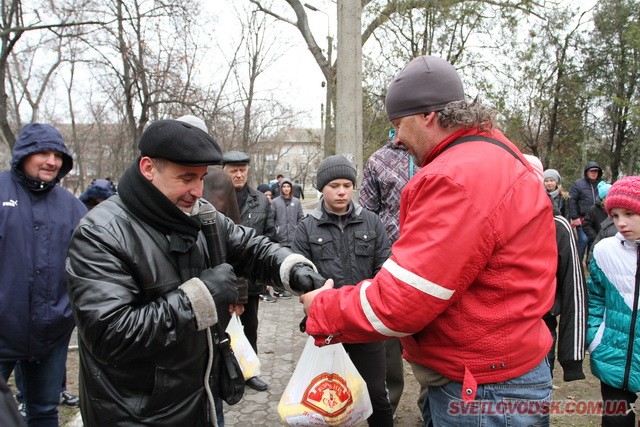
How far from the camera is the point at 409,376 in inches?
197

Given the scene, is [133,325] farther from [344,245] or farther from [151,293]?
[344,245]

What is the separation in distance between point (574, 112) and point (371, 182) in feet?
53.7

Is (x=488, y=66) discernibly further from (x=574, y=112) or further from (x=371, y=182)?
(x=371, y=182)

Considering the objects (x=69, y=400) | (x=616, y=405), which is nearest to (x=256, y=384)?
(x=69, y=400)

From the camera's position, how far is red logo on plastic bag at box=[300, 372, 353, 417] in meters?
2.74

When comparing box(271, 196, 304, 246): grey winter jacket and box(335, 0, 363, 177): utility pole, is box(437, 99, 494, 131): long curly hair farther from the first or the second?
box(271, 196, 304, 246): grey winter jacket

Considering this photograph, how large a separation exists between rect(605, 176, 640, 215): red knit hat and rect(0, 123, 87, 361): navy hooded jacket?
3.56m

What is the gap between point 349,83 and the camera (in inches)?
243

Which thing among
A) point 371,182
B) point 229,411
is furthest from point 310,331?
point 229,411

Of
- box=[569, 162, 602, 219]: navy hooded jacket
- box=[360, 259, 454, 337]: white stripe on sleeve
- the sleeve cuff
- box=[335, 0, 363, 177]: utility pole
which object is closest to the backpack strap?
box=[360, 259, 454, 337]: white stripe on sleeve

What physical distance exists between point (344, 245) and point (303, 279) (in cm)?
116

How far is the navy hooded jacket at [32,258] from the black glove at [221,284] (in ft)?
5.73

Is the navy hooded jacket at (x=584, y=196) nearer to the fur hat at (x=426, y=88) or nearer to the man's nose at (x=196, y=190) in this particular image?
the fur hat at (x=426, y=88)

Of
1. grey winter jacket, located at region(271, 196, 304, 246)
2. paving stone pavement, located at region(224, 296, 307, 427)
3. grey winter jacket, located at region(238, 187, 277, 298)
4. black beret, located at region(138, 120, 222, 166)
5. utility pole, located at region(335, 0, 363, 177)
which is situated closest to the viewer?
black beret, located at region(138, 120, 222, 166)
